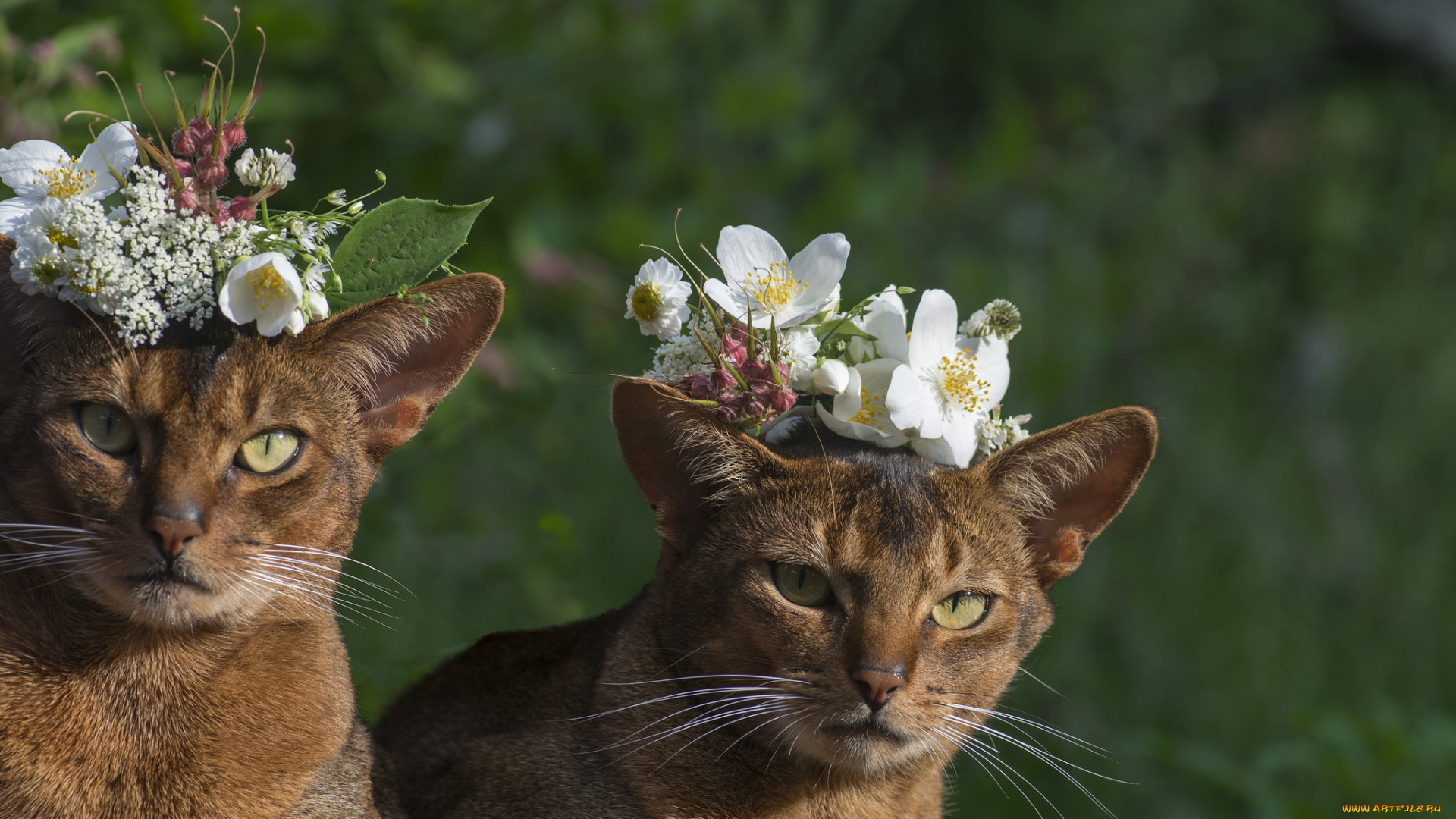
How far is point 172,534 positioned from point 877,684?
990 mm

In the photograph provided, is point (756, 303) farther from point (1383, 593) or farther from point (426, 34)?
point (1383, 593)

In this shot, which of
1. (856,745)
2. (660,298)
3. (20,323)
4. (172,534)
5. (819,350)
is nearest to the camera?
(172,534)

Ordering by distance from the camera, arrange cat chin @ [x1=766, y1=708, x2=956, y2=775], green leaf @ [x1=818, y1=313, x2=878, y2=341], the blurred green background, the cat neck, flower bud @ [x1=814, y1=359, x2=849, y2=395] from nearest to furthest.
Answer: the cat neck, cat chin @ [x1=766, y1=708, x2=956, y2=775], flower bud @ [x1=814, y1=359, x2=849, y2=395], green leaf @ [x1=818, y1=313, x2=878, y2=341], the blurred green background

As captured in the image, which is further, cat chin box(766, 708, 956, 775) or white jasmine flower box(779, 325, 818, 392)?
white jasmine flower box(779, 325, 818, 392)

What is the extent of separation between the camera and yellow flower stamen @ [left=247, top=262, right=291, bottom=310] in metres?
1.66

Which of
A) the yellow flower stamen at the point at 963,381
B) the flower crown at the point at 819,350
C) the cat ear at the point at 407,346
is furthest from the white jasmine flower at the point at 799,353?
the cat ear at the point at 407,346

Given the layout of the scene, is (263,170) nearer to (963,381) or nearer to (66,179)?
(66,179)

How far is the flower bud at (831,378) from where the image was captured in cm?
190

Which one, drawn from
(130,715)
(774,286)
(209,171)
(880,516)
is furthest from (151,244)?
(880,516)

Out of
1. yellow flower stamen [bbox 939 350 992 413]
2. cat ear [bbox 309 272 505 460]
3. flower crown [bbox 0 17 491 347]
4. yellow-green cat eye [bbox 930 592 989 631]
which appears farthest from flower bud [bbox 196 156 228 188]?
yellow-green cat eye [bbox 930 592 989 631]

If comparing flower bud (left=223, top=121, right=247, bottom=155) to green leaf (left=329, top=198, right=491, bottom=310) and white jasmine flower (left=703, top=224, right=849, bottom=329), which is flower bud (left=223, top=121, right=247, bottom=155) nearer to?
green leaf (left=329, top=198, right=491, bottom=310)

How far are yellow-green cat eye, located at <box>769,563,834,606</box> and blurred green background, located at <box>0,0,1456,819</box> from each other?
833 mm

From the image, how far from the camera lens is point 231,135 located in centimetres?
172

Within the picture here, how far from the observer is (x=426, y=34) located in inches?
142
